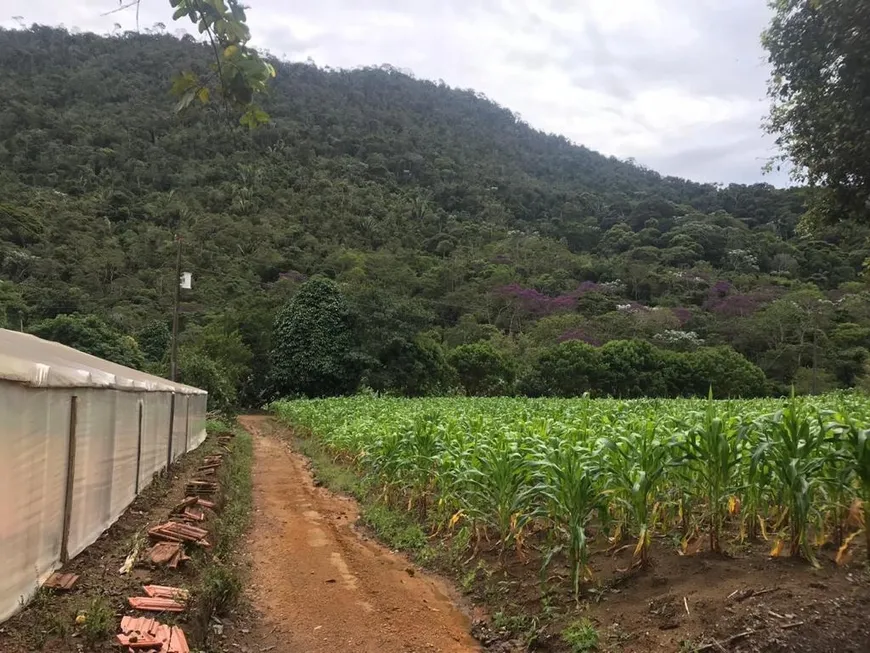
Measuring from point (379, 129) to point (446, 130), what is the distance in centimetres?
1798

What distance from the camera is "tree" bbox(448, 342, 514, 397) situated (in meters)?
38.2

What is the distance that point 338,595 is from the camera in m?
5.51

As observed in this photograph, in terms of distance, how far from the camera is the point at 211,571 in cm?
510

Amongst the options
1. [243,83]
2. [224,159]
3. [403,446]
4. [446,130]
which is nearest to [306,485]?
[403,446]

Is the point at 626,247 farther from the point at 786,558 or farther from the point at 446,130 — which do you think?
the point at 786,558

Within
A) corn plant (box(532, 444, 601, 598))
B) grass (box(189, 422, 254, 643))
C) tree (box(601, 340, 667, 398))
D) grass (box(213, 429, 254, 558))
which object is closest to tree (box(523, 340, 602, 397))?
tree (box(601, 340, 667, 398))

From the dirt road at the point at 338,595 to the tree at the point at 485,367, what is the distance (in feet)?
96.0

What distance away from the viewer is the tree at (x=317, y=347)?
36.4 metres

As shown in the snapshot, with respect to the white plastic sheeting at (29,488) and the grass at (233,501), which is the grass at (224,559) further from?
the white plastic sheeting at (29,488)

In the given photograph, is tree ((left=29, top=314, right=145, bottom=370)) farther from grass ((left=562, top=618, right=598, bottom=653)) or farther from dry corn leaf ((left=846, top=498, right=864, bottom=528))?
dry corn leaf ((left=846, top=498, right=864, bottom=528))

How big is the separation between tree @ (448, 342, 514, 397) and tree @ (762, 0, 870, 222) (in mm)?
29888

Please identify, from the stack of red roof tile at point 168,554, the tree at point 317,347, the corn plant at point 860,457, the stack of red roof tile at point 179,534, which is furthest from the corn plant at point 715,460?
the tree at point 317,347

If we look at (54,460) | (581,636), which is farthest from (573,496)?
(54,460)

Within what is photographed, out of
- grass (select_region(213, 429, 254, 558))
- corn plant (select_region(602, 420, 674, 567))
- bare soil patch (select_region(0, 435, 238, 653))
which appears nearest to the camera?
bare soil patch (select_region(0, 435, 238, 653))
